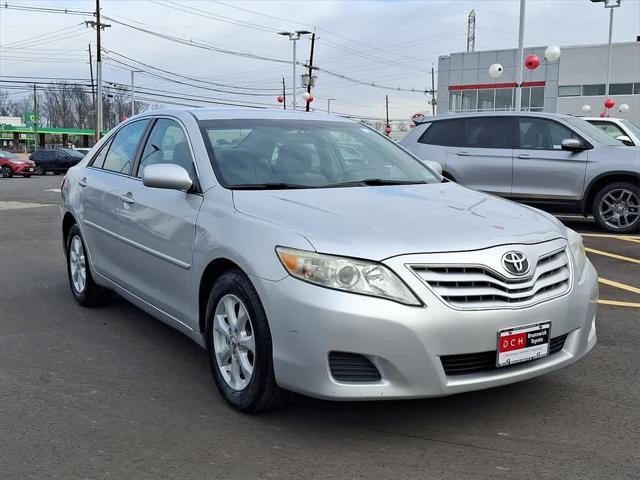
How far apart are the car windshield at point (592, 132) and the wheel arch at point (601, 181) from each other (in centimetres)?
51

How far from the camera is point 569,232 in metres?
3.88

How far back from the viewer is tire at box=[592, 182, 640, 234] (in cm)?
977

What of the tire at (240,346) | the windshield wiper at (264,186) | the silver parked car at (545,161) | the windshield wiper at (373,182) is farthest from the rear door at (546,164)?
the tire at (240,346)

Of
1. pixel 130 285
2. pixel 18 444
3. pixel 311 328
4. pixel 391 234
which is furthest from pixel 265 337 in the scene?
pixel 130 285

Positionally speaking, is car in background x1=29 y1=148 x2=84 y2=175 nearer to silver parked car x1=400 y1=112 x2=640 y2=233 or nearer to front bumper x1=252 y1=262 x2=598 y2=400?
silver parked car x1=400 y1=112 x2=640 y2=233

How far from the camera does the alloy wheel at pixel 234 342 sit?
3.44 meters

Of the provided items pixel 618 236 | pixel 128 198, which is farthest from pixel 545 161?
pixel 128 198

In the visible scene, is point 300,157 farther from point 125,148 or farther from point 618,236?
point 618,236

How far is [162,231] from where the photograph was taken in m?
4.19

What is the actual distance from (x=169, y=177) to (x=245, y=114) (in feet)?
3.26

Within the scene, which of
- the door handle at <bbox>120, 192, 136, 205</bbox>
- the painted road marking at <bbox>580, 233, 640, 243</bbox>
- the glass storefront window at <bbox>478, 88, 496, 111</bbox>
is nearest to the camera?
the door handle at <bbox>120, 192, 136, 205</bbox>

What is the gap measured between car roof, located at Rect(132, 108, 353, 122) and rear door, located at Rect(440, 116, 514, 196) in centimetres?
580

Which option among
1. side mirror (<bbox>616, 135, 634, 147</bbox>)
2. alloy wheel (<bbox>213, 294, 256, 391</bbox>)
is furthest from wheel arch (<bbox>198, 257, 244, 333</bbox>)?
side mirror (<bbox>616, 135, 634, 147</bbox>)

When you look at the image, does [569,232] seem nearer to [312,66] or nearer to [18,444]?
[18,444]
